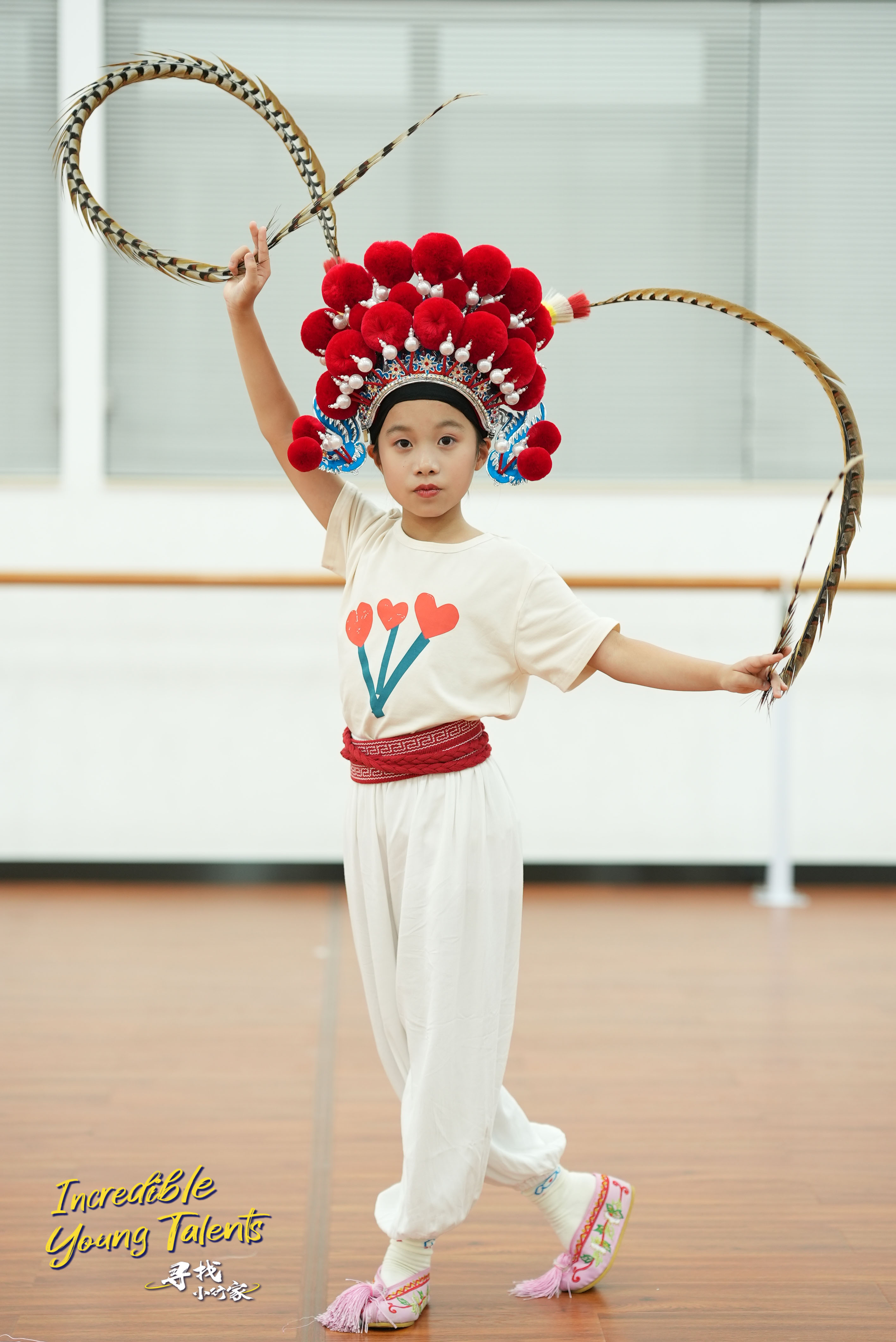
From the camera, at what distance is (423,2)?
3.69 meters

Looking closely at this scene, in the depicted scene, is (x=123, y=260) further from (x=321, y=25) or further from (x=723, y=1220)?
(x=723, y=1220)

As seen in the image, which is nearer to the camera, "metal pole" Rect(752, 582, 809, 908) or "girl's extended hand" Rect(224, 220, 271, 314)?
"girl's extended hand" Rect(224, 220, 271, 314)

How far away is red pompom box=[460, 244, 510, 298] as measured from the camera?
1430 millimetres

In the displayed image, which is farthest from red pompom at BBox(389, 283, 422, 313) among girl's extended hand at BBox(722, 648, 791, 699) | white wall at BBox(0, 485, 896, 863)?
white wall at BBox(0, 485, 896, 863)

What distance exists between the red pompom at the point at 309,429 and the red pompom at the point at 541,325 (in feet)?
0.87

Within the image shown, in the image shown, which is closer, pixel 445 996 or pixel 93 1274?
pixel 445 996

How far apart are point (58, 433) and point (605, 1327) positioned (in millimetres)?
3000

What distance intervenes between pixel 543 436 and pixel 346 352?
25cm

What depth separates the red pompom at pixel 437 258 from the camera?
1.42 meters

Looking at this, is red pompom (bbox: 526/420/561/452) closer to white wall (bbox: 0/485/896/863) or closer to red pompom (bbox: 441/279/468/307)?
red pompom (bbox: 441/279/468/307)

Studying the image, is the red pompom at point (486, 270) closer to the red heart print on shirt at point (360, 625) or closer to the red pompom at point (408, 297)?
the red pompom at point (408, 297)

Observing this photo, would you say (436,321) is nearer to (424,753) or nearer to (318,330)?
(318,330)

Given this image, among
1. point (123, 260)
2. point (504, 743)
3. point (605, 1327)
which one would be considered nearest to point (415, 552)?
point (605, 1327)

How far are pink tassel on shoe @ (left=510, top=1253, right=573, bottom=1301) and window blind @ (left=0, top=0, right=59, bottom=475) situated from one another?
2857 mm
